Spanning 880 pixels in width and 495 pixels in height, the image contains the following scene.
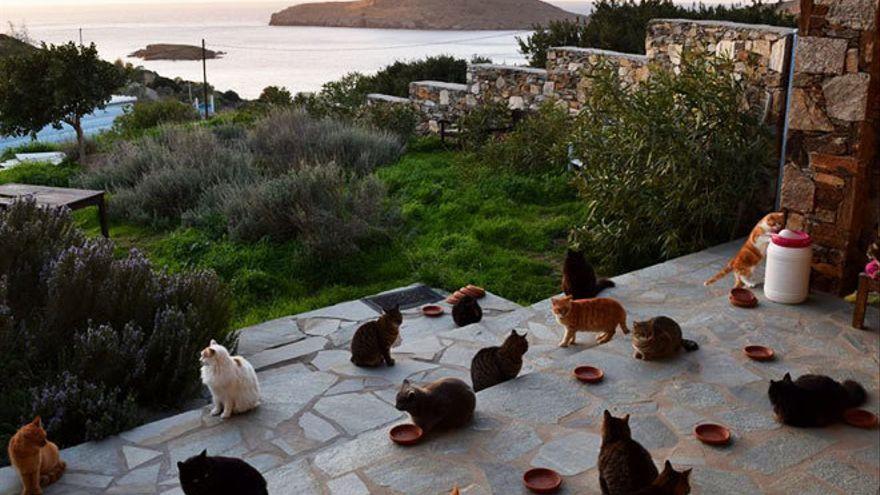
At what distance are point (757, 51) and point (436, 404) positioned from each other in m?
4.99

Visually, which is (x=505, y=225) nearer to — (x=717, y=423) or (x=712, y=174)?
(x=712, y=174)

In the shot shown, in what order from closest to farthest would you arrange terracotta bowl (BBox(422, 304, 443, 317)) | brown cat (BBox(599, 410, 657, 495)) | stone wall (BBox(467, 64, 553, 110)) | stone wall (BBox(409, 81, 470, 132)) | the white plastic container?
brown cat (BBox(599, 410, 657, 495)), the white plastic container, terracotta bowl (BBox(422, 304, 443, 317)), stone wall (BBox(467, 64, 553, 110)), stone wall (BBox(409, 81, 470, 132))

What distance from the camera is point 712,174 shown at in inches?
→ 265

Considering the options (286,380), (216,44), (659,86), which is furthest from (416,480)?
(216,44)

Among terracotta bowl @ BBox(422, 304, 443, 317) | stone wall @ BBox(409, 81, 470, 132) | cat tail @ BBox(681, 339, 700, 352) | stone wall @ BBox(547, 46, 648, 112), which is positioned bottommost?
terracotta bowl @ BBox(422, 304, 443, 317)

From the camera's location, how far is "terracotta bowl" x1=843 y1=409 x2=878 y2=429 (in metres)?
3.86

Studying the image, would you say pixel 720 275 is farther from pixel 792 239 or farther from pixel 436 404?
pixel 436 404

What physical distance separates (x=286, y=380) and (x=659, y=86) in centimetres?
425

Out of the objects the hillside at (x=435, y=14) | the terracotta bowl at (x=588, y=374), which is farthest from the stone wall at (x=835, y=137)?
the hillside at (x=435, y=14)

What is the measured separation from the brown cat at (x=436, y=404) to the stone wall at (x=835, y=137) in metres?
3.16

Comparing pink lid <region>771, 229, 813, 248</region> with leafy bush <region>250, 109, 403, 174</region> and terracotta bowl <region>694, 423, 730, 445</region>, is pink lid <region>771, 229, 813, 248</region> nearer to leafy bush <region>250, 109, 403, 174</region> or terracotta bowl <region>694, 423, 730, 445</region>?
terracotta bowl <region>694, 423, 730, 445</region>

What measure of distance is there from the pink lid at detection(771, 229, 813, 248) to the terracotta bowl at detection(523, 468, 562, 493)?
280cm

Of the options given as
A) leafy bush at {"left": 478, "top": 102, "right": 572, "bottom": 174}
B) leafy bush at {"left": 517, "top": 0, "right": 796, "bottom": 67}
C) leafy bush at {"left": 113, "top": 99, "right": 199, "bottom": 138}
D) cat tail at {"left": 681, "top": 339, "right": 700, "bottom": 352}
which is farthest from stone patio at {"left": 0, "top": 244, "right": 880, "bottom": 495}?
leafy bush at {"left": 113, "top": 99, "right": 199, "bottom": 138}

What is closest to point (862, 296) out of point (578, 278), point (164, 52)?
point (578, 278)
